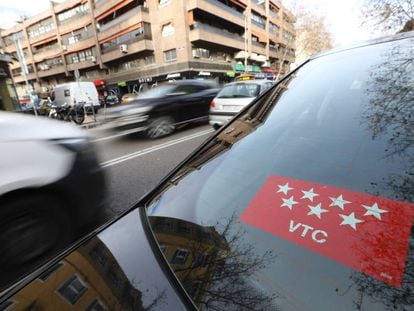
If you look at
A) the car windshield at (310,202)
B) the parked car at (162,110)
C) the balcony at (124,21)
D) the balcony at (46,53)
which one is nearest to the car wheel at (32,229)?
the car windshield at (310,202)

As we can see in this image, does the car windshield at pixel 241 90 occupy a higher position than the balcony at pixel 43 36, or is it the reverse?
the balcony at pixel 43 36

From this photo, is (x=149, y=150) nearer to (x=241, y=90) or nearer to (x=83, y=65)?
(x=241, y=90)

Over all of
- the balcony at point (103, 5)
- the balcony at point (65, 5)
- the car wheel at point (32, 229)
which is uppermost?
the balcony at point (65, 5)

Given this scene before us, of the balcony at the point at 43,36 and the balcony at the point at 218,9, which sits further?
the balcony at the point at 43,36

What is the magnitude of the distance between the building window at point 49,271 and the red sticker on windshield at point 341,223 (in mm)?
741

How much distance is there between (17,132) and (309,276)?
2.19 metres

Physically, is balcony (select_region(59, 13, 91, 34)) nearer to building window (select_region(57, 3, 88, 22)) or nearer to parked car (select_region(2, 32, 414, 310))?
building window (select_region(57, 3, 88, 22))

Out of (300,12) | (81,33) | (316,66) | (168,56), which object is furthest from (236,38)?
(316,66)

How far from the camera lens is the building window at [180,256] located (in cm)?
90

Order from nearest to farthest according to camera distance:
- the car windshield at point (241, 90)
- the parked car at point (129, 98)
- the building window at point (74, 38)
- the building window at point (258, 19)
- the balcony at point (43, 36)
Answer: the car windshield at point (241, 90) → the parked car at point (129, 98) → the building window at point (258, 19) → the building window at point (74, 38) → the balcony at point (43, 36)

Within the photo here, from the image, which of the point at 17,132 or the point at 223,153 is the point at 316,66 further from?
the point at 17,132

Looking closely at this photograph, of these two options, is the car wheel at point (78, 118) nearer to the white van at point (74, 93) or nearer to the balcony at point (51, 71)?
the white van at point (74, 93)

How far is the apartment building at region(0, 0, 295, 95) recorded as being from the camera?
28.4 m

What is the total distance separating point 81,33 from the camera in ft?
127
